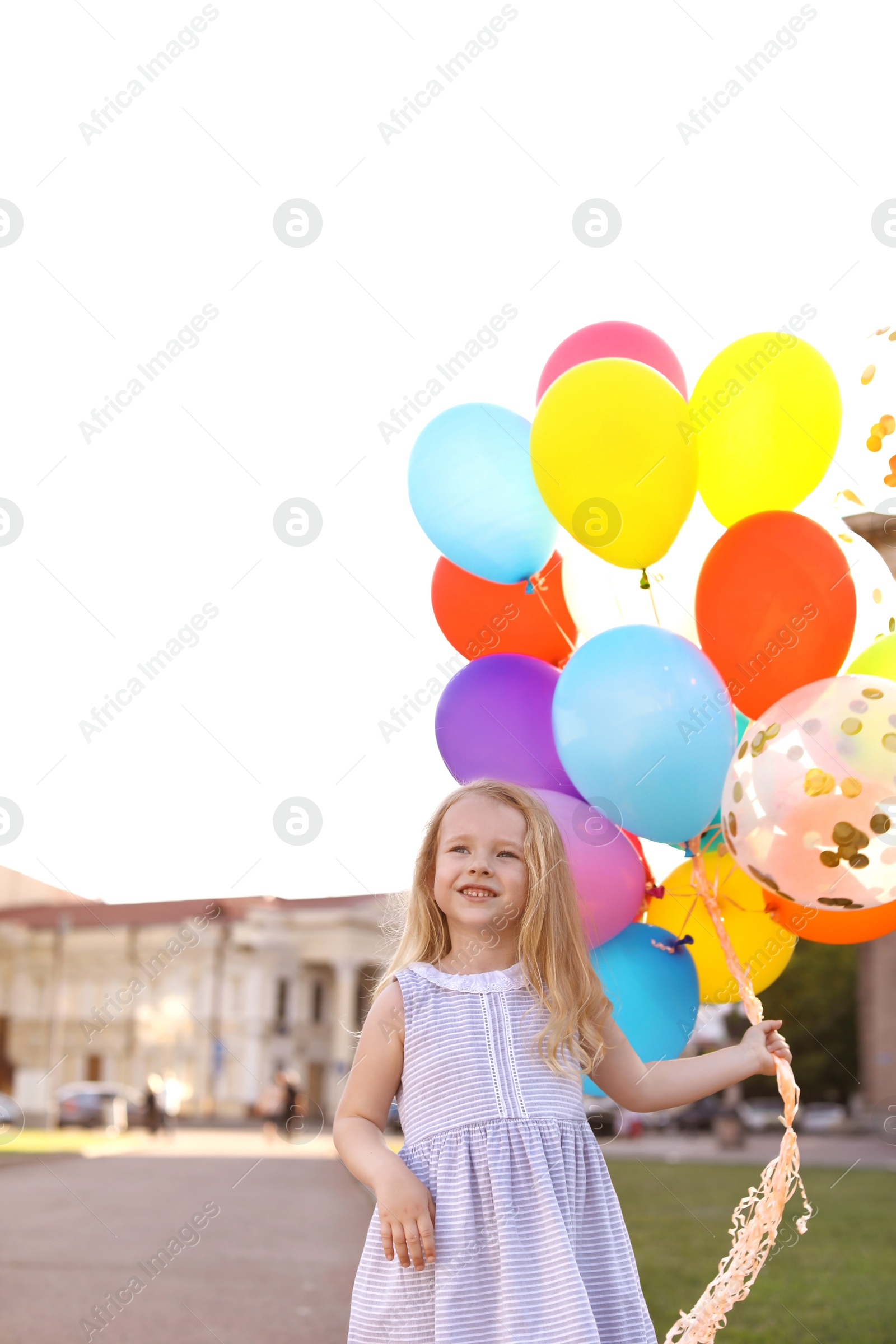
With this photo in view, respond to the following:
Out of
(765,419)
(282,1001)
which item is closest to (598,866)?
(765,419)

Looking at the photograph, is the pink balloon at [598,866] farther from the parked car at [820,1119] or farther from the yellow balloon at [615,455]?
the parked car at [820,1119]

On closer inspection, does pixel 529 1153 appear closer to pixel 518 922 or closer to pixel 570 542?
pixel 518 922

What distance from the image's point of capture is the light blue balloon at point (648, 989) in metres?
2.79

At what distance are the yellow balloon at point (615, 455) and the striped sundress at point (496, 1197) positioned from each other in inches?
43.7

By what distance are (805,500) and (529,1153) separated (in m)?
1.92

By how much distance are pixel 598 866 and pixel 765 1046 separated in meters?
0.59

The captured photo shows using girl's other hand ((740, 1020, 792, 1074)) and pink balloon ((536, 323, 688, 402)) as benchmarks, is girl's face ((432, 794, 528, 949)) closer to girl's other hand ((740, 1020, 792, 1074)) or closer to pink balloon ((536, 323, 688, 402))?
girl's other hand ((740, 1020, 792, 1074))

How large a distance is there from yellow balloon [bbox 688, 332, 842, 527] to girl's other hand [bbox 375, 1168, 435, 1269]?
1.79m

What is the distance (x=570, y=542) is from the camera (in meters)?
3.39

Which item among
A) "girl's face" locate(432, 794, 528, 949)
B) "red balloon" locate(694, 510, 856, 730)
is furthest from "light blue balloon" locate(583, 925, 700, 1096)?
"red balloon" locate(694, 510, 856, 730)

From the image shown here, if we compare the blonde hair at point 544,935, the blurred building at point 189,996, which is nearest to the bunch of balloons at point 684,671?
the blonde hair at point 544,935

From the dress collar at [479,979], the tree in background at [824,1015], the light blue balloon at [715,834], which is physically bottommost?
the tree in background at [824,1015]

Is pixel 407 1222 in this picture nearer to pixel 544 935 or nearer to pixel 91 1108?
pixel 544 935

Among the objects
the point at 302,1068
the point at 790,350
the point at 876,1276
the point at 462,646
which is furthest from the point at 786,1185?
the point at 302,1068
